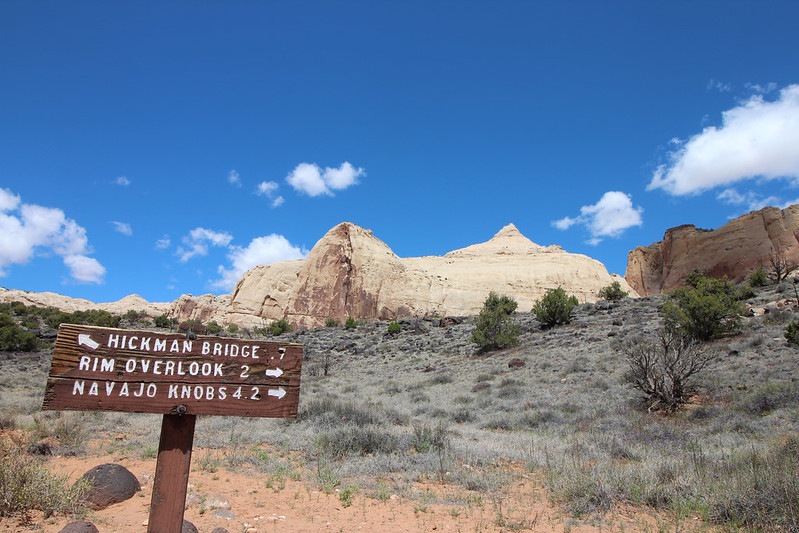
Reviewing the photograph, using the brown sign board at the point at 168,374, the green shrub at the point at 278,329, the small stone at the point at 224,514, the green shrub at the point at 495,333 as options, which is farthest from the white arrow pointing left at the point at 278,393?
the green shrub at the point at 278,329

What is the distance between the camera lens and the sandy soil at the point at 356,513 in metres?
4.57

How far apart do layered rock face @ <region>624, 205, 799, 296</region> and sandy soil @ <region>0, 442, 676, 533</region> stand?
185ft

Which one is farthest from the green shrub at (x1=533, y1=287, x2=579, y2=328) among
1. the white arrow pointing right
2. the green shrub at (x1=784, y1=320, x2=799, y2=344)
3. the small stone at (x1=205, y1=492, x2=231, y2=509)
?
the white arrow pointing right

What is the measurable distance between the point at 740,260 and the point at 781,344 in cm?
4856

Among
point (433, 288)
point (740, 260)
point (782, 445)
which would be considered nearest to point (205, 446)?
point (782, 445)

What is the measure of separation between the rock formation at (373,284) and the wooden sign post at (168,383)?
47.6m

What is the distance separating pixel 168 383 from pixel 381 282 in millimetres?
51166

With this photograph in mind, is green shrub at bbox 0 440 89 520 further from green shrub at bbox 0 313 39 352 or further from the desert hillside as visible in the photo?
green shrub at bbox 0 313 39 352

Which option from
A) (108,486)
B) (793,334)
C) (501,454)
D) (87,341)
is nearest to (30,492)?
(108,486)

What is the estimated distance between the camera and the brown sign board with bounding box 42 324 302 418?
2.93m

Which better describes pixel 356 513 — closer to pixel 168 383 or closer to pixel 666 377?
pixel 168 383

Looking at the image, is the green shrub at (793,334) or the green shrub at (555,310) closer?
the green shrub at (793,334)

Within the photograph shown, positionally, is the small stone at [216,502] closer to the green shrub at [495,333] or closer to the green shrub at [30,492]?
the green shrub at [30,492]

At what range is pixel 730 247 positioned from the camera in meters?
55.0
